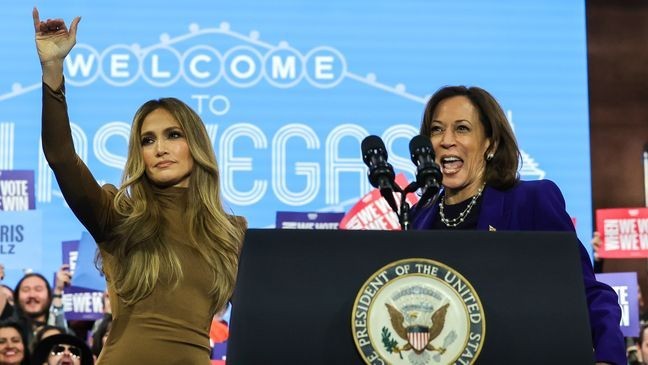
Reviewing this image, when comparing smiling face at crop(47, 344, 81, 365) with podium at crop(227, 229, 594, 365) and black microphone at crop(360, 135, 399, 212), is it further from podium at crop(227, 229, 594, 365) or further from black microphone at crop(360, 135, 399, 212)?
podium at crop(227, 229, 594, 365)

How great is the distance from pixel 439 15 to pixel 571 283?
592 cm

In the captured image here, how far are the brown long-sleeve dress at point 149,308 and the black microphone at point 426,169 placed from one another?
2.56 ft

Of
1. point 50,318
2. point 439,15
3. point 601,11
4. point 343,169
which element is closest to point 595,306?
point 50,318

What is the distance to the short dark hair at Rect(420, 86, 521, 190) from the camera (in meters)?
2.13

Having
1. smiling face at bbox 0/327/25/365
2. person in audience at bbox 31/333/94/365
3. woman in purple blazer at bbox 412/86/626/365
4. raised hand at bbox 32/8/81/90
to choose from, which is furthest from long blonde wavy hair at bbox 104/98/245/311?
smiling face at bbox 0/327/25/365

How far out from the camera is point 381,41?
707 centimetres

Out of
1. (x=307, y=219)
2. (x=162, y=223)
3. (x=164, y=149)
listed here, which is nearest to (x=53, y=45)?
(x=164, y=149)

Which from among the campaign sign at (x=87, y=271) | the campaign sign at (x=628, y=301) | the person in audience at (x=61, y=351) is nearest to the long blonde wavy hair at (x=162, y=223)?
the person in audience at (x=61, y=351)

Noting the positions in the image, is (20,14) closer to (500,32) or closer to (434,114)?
(500,32)

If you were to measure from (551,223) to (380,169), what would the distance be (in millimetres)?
441

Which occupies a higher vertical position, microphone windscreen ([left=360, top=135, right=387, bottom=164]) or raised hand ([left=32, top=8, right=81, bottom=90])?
raised hand ([left=32, top=8, right=81, bottom=90])

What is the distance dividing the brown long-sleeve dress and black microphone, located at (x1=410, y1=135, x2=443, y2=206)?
779 millimetres

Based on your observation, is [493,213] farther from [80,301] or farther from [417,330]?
[80,301]

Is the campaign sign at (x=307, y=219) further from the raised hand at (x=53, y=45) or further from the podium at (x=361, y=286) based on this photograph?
the podium at (x=361, y=286)
